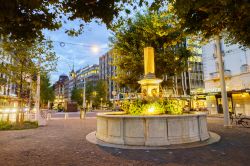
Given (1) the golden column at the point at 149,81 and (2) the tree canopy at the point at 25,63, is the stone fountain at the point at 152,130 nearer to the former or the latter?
(1) the golden column at the point at 149,81

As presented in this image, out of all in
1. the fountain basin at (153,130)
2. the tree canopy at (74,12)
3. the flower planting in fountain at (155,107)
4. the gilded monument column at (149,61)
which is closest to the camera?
the tree canopy at (74,12)

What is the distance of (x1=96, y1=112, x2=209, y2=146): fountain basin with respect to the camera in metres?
8.09

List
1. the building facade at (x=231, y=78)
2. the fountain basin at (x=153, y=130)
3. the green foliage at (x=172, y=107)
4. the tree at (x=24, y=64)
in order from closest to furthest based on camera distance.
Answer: the fountain basin at (x=153, y=130) < the green foliage at (x=172, y=107) < the tree at (x=24, y=64) < the building facade at (x=231, y=78)

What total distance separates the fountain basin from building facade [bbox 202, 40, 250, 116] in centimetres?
2168

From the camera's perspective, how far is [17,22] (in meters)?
5.94

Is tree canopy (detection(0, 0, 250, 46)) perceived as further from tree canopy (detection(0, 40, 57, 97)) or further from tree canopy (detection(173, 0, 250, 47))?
tree canopy (detection(0, 40, 57, 97))

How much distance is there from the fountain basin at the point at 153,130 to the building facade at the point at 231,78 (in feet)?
71.1

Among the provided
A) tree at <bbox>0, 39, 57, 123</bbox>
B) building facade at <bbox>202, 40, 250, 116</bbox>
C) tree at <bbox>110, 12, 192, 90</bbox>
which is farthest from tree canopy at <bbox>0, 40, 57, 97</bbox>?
building facade at <bbox>202, 40, 250, 116</bbox>

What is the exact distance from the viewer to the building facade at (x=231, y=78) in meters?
27.4

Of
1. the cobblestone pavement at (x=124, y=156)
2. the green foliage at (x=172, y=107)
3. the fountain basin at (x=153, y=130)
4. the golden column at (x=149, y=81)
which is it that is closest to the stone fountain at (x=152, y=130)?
the fountain basin at (x=153, y=130)

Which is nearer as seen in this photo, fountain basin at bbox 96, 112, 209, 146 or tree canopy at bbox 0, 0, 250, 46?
tree canopy at bbox 0, 0, 250, 46

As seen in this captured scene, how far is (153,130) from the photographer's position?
26.6ft

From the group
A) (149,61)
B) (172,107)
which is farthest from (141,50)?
(172,107)

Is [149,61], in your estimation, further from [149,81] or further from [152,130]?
[152,130]
